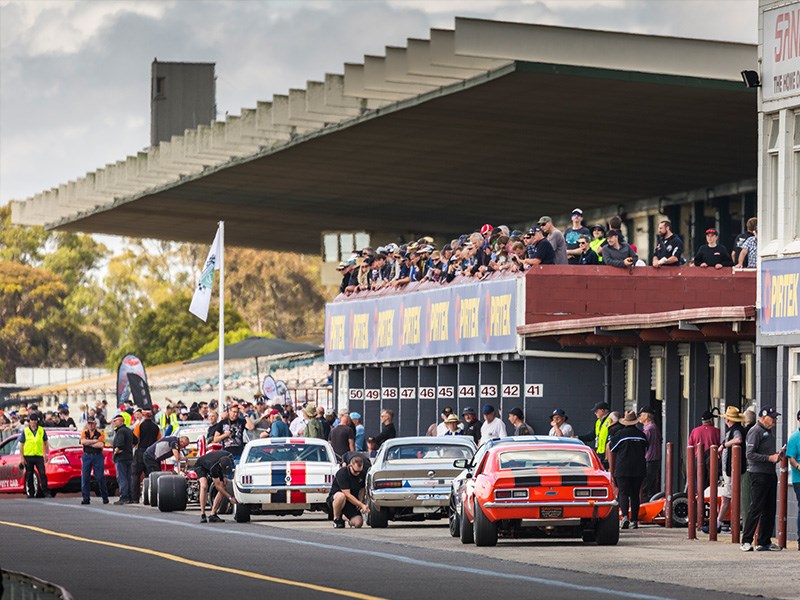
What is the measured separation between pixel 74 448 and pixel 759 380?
1857 centimetres

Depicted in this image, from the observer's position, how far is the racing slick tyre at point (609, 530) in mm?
24453

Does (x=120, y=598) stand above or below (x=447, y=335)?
below

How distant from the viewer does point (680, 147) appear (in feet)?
158

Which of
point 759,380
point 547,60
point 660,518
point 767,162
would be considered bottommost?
point 660,518

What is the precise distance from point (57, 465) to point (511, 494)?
19.3 metres

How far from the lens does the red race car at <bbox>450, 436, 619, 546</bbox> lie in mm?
24078

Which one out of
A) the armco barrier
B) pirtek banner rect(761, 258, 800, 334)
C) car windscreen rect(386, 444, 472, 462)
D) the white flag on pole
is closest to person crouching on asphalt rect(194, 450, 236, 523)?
car windscreen rect(386, 444, 472, 462)

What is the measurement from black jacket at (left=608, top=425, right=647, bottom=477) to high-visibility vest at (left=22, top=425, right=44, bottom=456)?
1579 cm

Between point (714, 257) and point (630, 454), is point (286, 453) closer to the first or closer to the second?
point (630, 454)

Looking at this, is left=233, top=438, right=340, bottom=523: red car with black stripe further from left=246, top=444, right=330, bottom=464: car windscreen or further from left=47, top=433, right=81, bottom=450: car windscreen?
left=47, top=433, right=81, bottom=450: car windscreen

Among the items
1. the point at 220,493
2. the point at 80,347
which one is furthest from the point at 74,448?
the point at 80,347

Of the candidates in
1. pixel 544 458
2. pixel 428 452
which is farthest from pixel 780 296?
pixel 428 452

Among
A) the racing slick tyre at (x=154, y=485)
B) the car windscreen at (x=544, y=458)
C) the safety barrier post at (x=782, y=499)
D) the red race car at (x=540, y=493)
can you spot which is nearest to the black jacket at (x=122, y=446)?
the racing slick tyre at (x=154, y=485)

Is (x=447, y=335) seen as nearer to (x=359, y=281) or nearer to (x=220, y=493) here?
(x=359, y=281)
